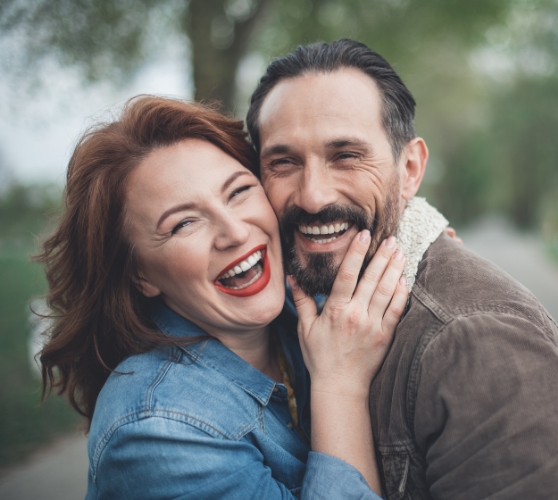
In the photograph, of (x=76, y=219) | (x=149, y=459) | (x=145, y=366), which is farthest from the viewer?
(x=76, y=219)

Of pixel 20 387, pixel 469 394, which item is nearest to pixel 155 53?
pixel 20 387

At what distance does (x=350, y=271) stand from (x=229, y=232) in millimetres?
578

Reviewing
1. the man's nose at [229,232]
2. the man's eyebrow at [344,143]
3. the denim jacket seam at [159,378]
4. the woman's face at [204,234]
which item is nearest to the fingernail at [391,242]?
the man's eyebrow at [344,143]

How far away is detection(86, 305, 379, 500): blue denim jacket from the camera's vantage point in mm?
1701

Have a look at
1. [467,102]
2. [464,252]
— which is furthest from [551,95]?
[464,252]

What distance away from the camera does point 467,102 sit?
67.1ft

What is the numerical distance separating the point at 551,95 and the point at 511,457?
2493 centimetres

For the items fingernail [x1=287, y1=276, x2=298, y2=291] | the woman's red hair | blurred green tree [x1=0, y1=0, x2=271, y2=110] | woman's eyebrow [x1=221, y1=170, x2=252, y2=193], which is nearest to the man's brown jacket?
fingernail [x1=287, y1=276, x2=298, y2=291]

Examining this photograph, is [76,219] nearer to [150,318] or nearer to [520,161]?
[150,318]

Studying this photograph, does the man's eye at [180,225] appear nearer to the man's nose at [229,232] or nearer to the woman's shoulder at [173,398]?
the man's nose at [229,232]

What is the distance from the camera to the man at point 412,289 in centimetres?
147

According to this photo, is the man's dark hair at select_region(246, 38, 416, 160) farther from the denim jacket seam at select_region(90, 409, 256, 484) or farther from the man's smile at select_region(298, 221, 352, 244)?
the denim jacket seam at select_region(90, 409, 256, 484)

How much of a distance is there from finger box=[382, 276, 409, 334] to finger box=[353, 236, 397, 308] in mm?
108

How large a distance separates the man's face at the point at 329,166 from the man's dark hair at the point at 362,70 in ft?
0.15
